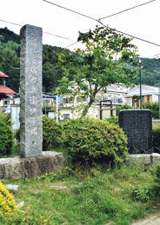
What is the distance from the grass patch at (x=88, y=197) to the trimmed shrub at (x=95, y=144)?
0.88 ft

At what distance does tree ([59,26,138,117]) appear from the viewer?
9.67 meters

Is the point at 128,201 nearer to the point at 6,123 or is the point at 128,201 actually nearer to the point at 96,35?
the point at 6,123

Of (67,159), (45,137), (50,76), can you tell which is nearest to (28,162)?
(67,159)

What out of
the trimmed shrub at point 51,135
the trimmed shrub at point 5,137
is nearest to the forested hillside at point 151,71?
the trimmed shrub at point 51,135

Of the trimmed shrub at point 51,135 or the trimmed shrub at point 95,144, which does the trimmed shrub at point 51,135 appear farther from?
the trimmed shrub at point 95,144

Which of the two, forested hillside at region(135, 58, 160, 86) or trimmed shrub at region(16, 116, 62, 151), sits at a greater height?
forested hillside at region(135, 58, 160, 86)

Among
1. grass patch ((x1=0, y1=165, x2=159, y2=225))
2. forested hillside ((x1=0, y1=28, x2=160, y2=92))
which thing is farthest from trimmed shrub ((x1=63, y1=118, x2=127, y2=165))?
forested hillside ((x1=0, y1=28, x2=160, y2=92))

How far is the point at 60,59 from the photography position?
10.2 metres

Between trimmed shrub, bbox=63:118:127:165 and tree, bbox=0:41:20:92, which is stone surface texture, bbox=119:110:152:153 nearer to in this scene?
trimmed shrub, bbox=63:118:127:165

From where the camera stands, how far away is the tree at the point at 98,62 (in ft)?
31.7

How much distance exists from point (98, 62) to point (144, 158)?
527 centimetres

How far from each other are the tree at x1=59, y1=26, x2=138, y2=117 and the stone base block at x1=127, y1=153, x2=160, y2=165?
4480 millimetres

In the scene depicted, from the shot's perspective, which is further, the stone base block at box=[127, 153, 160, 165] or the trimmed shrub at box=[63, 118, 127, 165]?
the stone base block at box=[127, 153, 160, 165]

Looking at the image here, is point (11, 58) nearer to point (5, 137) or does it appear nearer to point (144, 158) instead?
point (5, 137)
